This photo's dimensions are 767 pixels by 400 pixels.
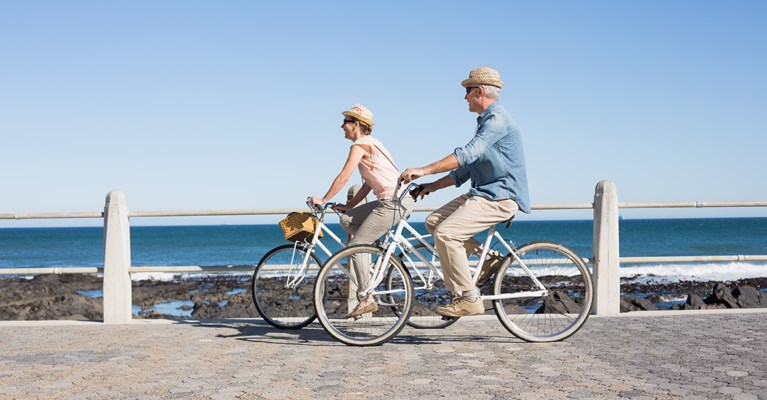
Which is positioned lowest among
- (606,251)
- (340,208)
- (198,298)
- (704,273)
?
(198,298)

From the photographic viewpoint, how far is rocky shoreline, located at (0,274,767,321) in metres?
15.5

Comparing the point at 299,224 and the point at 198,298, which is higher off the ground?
the point at 299,224

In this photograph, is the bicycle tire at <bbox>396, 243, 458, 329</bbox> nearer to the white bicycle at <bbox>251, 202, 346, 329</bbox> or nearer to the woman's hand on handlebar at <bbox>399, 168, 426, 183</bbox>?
the white bicycle at <bbox>251, 202, 346, 329</bbox>

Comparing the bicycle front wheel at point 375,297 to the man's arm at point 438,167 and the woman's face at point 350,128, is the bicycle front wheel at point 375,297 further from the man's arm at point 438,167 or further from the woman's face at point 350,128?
the woman's face at point 350,128

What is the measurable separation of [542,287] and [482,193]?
2.74 ft

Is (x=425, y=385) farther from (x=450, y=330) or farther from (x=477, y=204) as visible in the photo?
(x=450, y=330)

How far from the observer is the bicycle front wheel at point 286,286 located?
6.91 m

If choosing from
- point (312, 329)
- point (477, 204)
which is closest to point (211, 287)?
point (312, 329)

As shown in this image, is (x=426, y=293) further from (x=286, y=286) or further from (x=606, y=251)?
(x=606, y=251)

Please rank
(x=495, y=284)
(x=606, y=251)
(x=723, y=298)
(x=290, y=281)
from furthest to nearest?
(x=723, y=298) → (x=606, y=251) → (x=290, y=281) → (x=495, y=284)

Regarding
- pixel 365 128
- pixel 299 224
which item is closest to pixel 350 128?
pixel 365 128

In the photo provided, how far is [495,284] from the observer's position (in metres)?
6.05

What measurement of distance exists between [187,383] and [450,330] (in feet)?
8.82

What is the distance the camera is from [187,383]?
484cm
